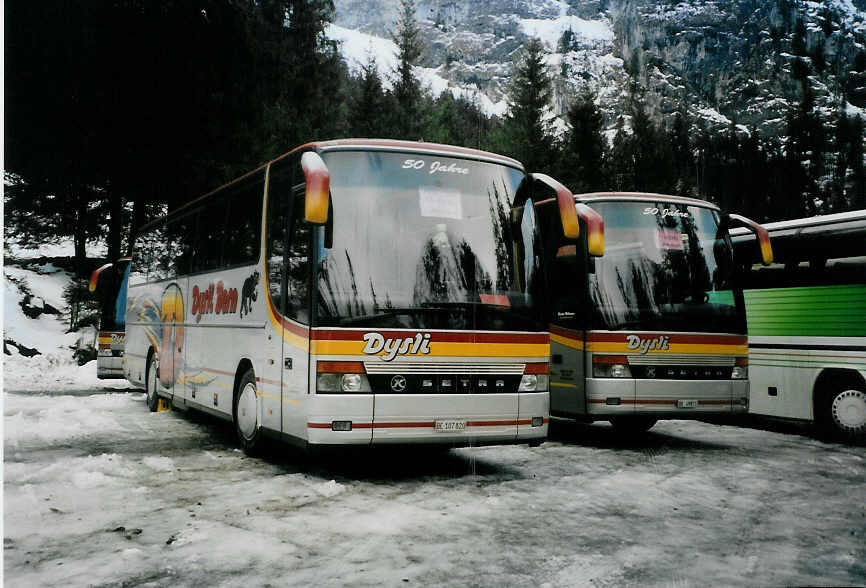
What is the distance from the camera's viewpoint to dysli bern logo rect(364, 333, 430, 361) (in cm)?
803

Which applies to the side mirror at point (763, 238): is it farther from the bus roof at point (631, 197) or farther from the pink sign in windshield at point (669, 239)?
the pink sign in windshield at point (669, 239)

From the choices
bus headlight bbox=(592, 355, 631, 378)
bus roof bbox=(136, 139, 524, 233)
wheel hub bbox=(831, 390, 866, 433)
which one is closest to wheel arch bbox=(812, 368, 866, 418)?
wheel hub bbox=(831, 390, 866, 433)

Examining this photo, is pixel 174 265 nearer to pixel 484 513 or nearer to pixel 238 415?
pixel 238 415

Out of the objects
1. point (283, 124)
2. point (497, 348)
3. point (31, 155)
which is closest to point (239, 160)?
point (31, 155)

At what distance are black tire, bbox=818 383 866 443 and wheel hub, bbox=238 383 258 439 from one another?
7852 mm

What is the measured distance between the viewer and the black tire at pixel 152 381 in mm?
14586

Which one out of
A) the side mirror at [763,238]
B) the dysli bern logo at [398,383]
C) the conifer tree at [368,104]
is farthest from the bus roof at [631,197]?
the conifer tree at [368,104]

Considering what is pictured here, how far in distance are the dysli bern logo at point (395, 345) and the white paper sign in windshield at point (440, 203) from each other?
1193mm

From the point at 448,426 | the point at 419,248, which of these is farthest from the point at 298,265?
the point at 448,426

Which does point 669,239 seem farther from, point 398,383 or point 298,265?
point 298,265

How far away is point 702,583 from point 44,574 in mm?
3806

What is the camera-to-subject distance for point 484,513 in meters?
7.01

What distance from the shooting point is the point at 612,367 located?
1110 cm

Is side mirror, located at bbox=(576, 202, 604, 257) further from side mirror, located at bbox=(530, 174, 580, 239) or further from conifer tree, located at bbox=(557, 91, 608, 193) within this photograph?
conifer tree, located at bbox=(557, 91, 608, 193)
